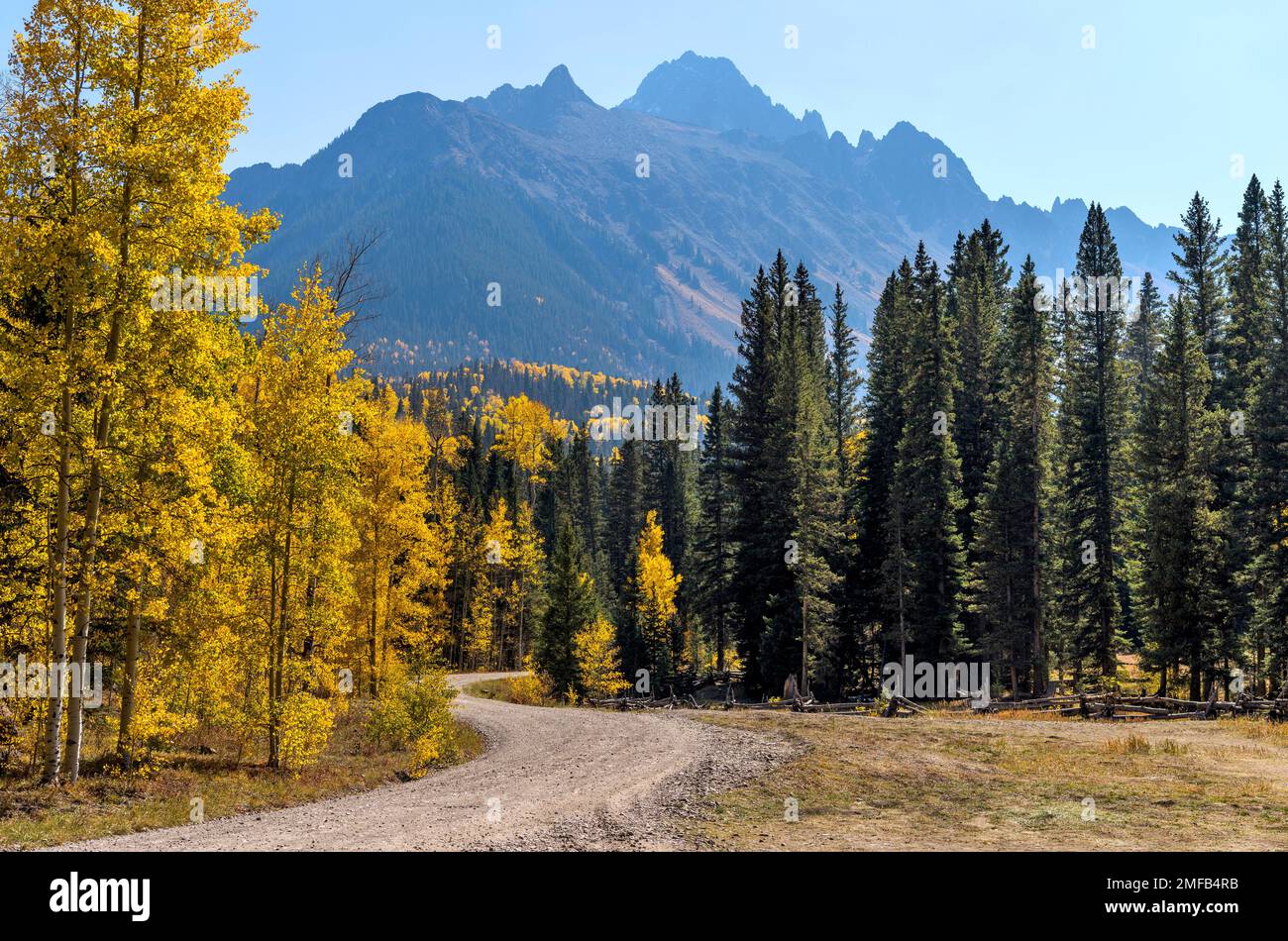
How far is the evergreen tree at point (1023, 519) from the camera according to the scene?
40812 mm

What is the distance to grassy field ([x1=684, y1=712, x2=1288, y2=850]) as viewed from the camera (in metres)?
13.3

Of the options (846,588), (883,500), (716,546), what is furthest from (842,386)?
(846,588)

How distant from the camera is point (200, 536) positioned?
16641 mm

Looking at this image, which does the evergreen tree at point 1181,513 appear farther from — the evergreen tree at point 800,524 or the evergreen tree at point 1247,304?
the evergreen tree at point 800,524

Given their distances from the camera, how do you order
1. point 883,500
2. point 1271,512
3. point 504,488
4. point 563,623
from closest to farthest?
point 1271,512
point 563,623
point 883,500
point 504,488

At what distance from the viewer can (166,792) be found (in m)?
15.7

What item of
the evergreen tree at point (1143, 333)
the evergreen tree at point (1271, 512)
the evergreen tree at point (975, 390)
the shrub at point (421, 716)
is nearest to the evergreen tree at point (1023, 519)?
the evergreen tree at point (975, 390)

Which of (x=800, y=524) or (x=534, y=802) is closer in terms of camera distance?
(x=534, y=802)

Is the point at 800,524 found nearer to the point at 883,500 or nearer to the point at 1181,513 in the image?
the point at 883,500

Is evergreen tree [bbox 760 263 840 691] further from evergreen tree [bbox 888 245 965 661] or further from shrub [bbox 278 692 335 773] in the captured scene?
shrub [bbox 278 692 335 773]

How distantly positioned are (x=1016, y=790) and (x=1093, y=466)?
104 feet

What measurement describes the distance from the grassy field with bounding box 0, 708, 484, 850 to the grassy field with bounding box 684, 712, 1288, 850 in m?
8.80

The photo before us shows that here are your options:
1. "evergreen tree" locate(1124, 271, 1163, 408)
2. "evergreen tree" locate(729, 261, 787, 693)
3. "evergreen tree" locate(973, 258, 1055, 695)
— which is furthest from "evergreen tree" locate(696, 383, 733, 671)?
"evergreen tree" locate(1124, 271, 1163, 408)

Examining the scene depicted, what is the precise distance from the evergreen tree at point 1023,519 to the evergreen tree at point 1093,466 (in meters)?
2.14
